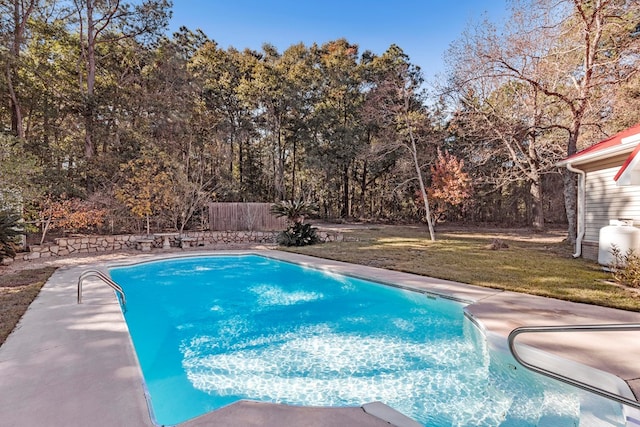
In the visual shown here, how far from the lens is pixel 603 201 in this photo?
24.7ft

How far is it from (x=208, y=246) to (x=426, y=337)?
387 inches

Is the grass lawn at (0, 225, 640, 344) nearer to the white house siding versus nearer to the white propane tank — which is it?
the white propane tank

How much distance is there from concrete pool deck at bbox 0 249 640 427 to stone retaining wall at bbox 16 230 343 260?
204 inches

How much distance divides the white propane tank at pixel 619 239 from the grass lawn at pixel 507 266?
15.7 inches

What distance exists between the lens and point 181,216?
13.5 metres

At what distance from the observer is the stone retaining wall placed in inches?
376

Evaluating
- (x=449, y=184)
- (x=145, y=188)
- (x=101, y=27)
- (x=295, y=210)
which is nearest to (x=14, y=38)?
(x=101, y=27)

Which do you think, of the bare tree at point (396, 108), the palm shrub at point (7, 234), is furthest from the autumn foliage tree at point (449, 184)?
the palm shrub at point (7, 234)

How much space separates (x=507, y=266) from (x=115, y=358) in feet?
26.0

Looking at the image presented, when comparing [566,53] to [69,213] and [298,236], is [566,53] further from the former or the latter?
[69,213]

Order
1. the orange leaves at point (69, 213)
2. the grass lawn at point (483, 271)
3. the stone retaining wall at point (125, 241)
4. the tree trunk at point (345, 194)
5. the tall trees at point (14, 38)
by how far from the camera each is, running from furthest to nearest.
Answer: the tree trunk at point (345, 194), the tall trees at point (14, 38), the orange leaves at point (69, 213), the stone retaining wall at point (125, 241), the grass lawn at point (483, 271)

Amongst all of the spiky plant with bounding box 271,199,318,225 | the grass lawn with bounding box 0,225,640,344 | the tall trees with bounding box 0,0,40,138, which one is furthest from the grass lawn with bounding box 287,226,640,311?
the tall trees with bounding box 0,0,40,138

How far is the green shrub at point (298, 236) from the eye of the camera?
11.9 metres

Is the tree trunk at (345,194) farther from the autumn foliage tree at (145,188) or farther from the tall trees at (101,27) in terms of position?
the tall trees at (101,27)
